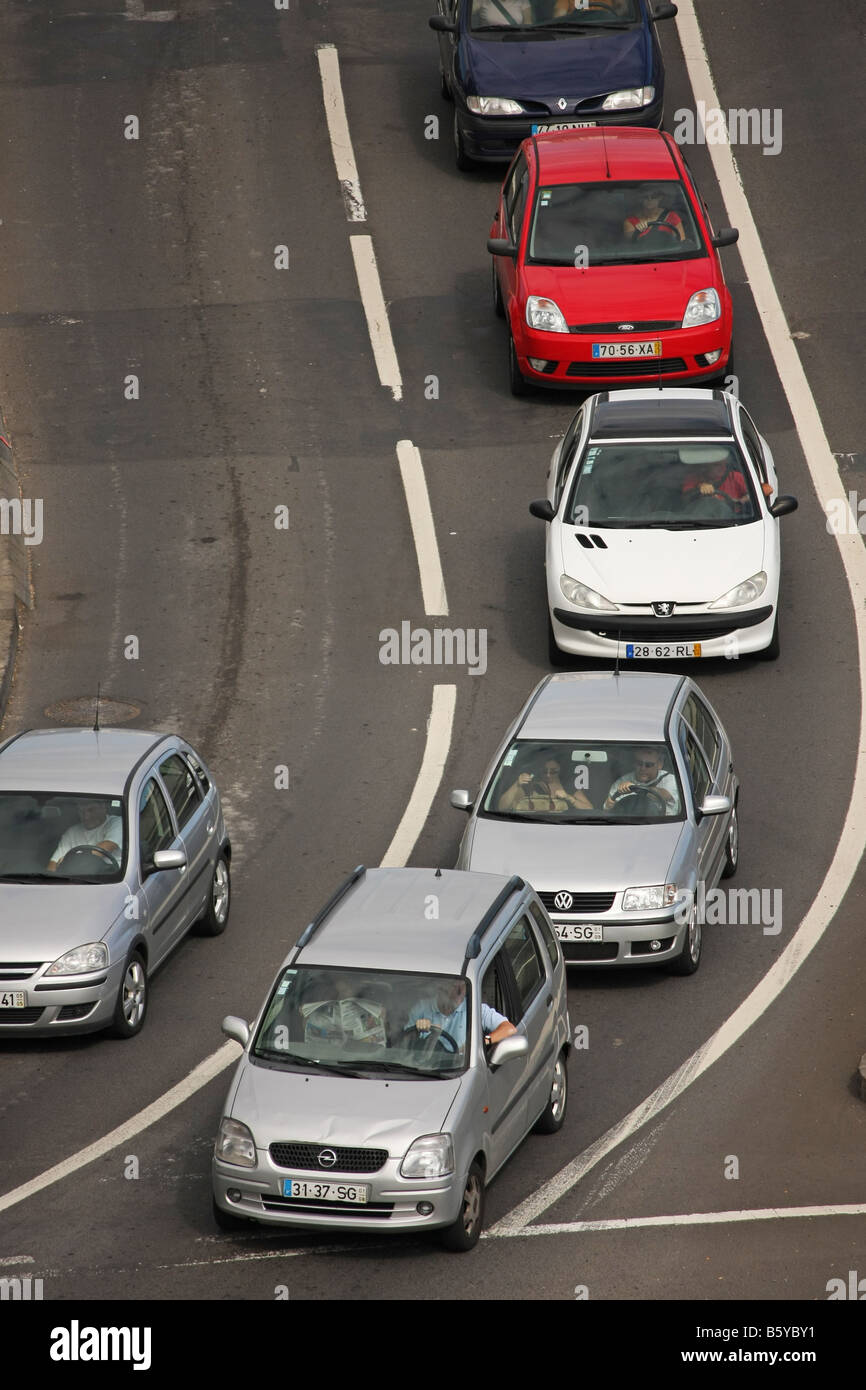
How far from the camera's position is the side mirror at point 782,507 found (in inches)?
832

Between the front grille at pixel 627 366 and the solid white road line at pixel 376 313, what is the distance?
7.66ft

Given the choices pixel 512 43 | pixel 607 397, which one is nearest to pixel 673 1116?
pixel 607 397

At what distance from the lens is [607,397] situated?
22953 mm

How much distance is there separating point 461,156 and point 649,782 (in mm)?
15704

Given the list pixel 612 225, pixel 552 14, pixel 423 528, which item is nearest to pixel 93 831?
pixel 423 528

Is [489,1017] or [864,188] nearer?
[489,1017]

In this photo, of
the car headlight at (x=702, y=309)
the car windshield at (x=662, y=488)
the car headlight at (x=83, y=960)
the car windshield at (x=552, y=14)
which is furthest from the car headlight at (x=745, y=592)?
the car windshield at (x=552, y=14)

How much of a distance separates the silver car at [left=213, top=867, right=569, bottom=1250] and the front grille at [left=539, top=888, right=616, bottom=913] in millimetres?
1575

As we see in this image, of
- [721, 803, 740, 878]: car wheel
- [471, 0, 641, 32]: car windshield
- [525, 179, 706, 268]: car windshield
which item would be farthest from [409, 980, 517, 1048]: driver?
[471, 0, 641, 32]: car windshield

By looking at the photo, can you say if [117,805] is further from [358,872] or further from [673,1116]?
[673,1116]

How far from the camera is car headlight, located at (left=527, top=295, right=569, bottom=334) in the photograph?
24.6 m

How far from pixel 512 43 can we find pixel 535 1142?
62.8 ft

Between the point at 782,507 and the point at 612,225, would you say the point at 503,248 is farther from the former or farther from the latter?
the point at 782,507

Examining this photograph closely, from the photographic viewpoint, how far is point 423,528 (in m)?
23.6
